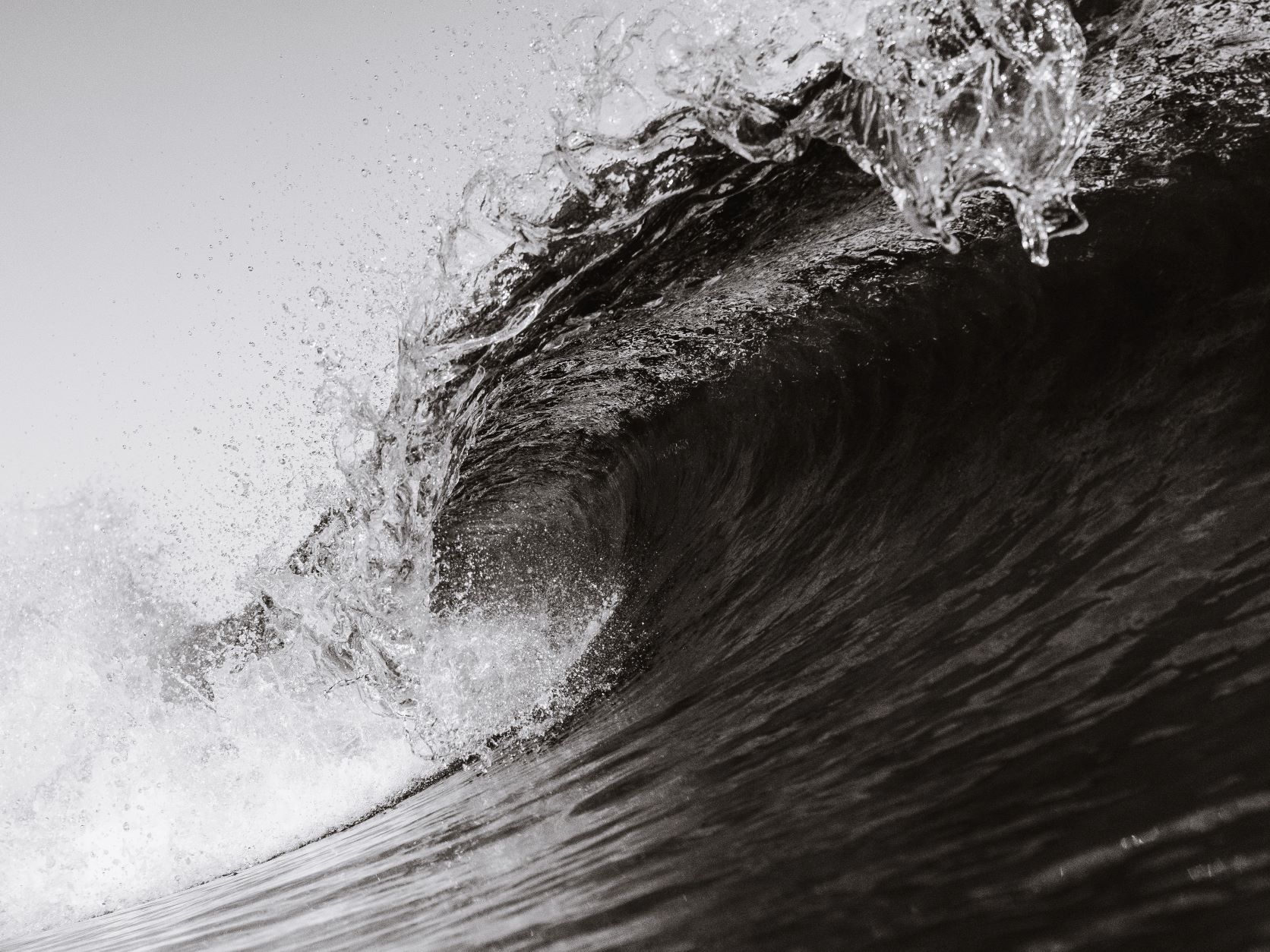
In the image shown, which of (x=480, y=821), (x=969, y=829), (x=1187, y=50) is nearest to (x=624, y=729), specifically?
(x=480, y=821)

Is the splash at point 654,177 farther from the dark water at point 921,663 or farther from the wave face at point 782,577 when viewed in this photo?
the dark water at point 921,663

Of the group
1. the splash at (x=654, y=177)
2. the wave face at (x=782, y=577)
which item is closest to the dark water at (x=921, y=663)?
the wave face at (x=782, y=577)

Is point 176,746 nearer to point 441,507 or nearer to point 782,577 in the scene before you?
point 441,507

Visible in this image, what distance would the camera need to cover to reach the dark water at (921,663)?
122cm

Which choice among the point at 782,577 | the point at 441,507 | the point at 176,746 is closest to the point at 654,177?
the point at 782,577

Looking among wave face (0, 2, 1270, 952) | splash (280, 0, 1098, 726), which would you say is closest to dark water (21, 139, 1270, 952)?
wave face (0, 2, 1270, 952)

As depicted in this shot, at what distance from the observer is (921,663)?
2061 mm

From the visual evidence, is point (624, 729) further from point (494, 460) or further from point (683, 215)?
point (494, 460)

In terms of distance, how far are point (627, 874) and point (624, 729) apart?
120cm

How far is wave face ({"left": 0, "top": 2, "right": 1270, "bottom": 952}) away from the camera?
1379 millimetres

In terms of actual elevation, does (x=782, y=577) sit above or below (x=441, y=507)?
below

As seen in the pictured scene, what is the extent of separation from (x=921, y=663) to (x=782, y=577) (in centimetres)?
149

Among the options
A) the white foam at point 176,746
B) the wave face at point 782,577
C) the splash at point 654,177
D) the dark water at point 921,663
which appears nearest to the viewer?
the dark water at point 921,663

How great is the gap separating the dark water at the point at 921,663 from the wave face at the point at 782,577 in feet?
0.04
